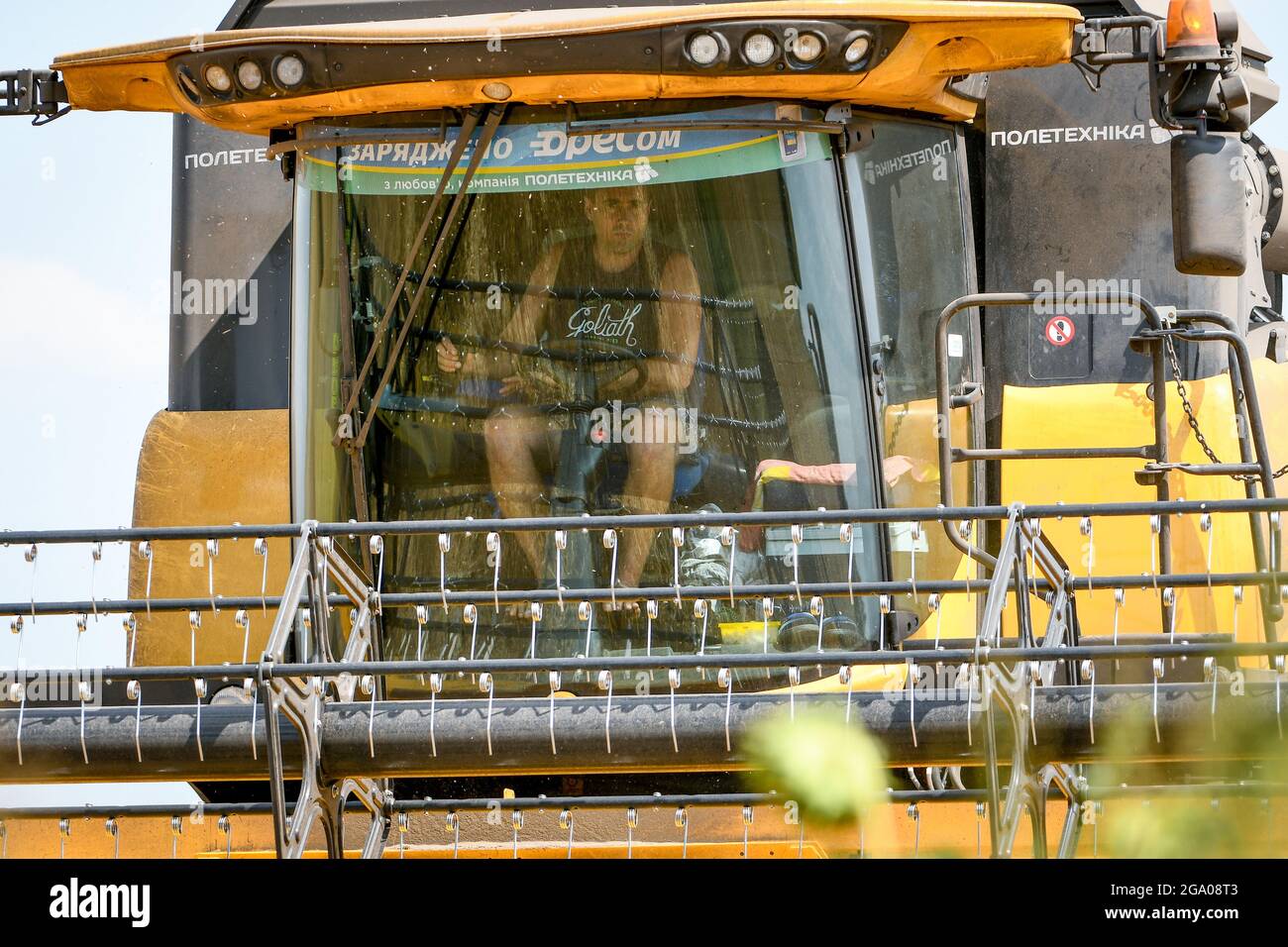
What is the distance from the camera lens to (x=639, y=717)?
377 centimetres

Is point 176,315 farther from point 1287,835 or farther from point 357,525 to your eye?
point 1287,835

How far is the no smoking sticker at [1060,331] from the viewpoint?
5652 mm

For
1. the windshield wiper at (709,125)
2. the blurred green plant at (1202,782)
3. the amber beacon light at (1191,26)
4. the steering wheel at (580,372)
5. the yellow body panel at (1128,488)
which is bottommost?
the blurred green plant at (1202,782)

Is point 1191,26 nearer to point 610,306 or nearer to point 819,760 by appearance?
point 610,306

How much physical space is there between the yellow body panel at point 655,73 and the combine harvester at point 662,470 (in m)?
0.01

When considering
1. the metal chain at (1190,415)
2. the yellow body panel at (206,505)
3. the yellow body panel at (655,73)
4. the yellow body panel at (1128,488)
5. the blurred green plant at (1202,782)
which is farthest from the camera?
the yellow body panel at (206,505)

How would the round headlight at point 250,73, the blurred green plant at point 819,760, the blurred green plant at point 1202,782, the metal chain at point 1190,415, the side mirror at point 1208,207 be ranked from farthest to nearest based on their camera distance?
1. the metal chain at point 1190,415
2. the round headlight at point 250,73
3. the side mirror at point 1208,207
4. the blurred green plant at point 819,760
5. the blurred green plant at point 1202,782

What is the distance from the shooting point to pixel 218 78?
15.5 feet

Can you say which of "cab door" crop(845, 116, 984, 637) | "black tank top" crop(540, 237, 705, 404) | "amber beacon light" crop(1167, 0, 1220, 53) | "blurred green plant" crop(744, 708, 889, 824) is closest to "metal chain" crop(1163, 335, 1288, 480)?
"cab door" crop(845, 116, 984, 637)

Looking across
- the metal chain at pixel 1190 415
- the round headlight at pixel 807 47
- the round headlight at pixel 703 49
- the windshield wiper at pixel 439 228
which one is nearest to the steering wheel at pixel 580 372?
the windshield wiper at pixel 439 228

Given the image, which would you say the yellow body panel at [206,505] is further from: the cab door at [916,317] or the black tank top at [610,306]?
the cab door at [916,317]

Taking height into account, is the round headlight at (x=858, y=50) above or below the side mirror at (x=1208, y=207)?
above

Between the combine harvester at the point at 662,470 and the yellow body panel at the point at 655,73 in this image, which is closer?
the combine harvester at the point at 662,470
